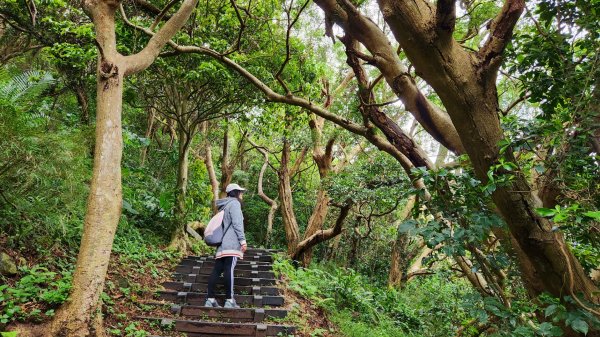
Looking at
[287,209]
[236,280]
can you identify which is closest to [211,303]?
[236,280]

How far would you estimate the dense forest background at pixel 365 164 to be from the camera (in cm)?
259

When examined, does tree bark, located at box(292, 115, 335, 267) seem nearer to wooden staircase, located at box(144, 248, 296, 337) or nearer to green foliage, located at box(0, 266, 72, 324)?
wooden staircase, located at box(144, 248, 296, 337)

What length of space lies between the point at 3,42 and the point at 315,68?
7.55 m

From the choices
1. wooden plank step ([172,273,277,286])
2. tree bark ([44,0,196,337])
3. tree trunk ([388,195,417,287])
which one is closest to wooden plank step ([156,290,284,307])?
wooden plank step ([172,273,277,286])

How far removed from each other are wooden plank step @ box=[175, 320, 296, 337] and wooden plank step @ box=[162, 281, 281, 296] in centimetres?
136

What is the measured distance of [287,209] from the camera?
39.8ft

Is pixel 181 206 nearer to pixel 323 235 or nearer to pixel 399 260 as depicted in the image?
pixel 323 235

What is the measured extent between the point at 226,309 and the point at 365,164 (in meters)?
5.38

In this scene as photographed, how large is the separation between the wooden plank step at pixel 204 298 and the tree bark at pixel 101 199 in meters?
2.20

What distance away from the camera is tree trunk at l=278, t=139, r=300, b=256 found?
1177 cm

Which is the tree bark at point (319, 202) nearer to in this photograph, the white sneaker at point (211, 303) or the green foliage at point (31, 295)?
the white sneaker at point (211, 303)

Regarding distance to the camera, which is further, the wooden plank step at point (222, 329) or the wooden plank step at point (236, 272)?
the wooden plank step at point (236, 272)

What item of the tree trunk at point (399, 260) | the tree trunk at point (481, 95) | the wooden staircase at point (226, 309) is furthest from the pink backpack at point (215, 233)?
the tree trunk at point (399, 260)

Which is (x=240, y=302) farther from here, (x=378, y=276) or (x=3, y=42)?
(x=378, y=276)
